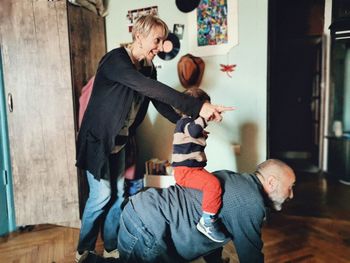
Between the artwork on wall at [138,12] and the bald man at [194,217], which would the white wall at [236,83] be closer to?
Answer: the artwork on wall at [138,12]

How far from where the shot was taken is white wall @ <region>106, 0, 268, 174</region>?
7.54 ft

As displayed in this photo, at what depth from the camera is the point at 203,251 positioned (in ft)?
4.36

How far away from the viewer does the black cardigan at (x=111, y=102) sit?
1.38 meters

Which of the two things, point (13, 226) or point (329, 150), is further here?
point (329, 150)

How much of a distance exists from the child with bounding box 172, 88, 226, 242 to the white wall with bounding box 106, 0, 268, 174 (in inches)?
31.6

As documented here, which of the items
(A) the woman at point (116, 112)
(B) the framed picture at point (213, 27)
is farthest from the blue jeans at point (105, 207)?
(B) the framed picture at point (213, 27)

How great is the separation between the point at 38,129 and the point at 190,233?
4.86 ft

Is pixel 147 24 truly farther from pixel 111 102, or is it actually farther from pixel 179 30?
pixel 179 30

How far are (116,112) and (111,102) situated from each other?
55 mm

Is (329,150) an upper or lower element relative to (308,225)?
upper

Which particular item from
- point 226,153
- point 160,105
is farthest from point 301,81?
point 160,105

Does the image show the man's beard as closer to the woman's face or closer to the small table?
the woman's face

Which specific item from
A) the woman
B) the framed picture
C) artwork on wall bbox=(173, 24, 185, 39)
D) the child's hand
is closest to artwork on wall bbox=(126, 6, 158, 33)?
artwork on wall bbox=(173, 24, 185, 39)

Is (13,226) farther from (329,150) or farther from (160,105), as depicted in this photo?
(329,150)
